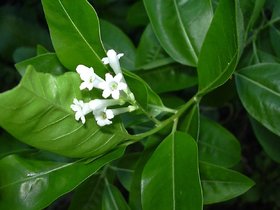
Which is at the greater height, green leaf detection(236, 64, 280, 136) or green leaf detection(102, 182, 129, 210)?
green leaf detection(236, 64, 280, 136)

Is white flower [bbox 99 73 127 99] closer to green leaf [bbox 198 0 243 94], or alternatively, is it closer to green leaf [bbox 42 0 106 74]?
green leaf [bbox 42 0 106 74]

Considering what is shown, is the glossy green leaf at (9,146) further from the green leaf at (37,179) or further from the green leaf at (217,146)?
the green leaf at (217,146)

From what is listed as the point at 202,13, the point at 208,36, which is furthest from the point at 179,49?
the point at 208,36

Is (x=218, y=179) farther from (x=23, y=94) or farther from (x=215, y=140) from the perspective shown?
(x=23, y=94)

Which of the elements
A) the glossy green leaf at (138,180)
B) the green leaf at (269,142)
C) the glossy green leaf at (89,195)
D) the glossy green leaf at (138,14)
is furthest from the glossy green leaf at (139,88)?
the glossy green leaf at (138,14)

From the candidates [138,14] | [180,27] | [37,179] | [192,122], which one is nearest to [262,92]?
[192,122]

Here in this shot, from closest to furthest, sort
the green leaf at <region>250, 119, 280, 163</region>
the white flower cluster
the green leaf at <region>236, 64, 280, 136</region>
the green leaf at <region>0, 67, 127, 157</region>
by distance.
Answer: the green leaf at <region>0, 67, 127, 157</region> → the white flower cluster → the green leaf at <region>236, 64, 280, 136</region> → the green leaf at <region>250, 119, 280, 163</region>

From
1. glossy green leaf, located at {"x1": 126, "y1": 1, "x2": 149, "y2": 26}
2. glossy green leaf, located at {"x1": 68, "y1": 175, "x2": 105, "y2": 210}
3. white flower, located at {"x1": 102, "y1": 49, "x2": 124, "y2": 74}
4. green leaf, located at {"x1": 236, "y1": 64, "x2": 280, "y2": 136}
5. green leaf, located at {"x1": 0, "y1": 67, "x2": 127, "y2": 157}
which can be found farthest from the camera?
glossy green leaf, located at {"x1": 126, "y1": 1, "x2": 149, "y2": 26}

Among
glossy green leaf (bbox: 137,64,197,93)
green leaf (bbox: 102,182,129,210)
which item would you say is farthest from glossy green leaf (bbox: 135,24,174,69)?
green leaf (bbox: 102,182,129,210)
